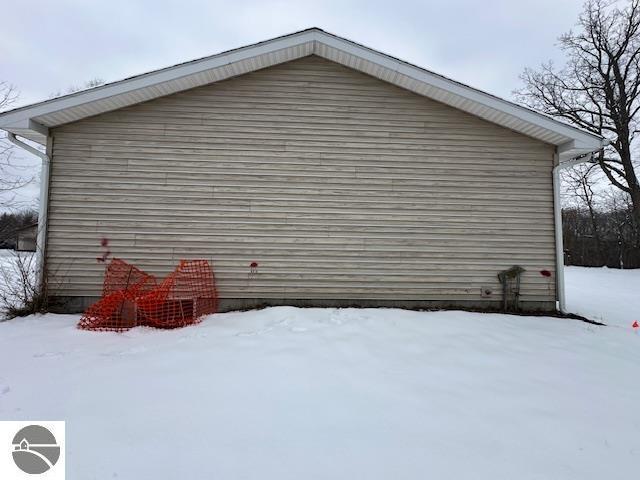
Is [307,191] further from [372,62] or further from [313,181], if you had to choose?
[372,62]

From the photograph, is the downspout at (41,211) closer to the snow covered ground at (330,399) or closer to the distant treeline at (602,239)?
the snow covered ground at (330,399)

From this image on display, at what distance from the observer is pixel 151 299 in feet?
14.9

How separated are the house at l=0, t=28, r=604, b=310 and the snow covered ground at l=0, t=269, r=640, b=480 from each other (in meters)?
1.30

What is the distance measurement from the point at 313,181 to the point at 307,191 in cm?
21

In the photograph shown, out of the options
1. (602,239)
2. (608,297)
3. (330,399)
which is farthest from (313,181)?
(602,239)

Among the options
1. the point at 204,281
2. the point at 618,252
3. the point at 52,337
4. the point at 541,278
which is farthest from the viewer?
the point at 618,252

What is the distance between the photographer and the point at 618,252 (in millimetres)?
17406

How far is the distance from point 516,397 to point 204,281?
454cm

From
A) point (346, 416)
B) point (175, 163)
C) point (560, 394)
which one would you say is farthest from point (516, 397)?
point (175, 163)

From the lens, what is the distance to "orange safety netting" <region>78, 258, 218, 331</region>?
4.53 metres

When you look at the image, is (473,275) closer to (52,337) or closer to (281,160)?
(281,160)

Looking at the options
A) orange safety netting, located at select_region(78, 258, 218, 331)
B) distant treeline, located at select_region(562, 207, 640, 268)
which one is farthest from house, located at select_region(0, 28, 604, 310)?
distant treeline, located at select_region(562, 207, 640, 268)

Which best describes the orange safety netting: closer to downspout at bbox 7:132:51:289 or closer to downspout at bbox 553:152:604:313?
downspout at bbox 7:132:51:289

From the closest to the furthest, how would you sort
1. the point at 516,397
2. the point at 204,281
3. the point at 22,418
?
the point at 22,418
the point at 516,397
the point at 204,281
